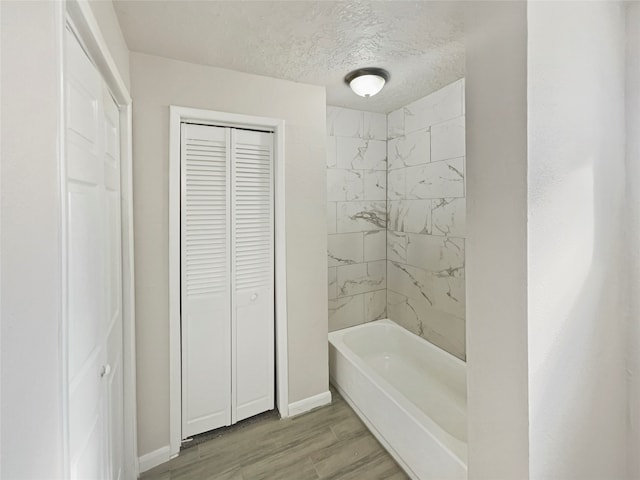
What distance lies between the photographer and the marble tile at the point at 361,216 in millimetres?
2881

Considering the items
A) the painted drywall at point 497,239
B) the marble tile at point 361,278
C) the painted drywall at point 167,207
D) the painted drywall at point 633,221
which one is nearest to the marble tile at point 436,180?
the marble tile at point 361,278

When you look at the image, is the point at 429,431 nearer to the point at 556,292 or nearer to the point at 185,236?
the point at 556,292

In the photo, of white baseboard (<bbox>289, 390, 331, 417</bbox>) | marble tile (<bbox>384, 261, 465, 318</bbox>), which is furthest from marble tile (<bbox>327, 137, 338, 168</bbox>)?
white baseboard (<bbox>289, 390, 331, 417</bbox>)

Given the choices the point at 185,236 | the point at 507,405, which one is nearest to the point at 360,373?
the point at 507,405

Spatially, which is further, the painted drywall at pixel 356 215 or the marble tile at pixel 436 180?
the painted drywall at pixel 356 215

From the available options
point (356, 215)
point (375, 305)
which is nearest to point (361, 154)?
point (356, 215)

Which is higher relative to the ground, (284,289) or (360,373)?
(284,289)

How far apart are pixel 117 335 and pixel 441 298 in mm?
2338

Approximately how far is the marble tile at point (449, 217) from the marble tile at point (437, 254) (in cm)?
6

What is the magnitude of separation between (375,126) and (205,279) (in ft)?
7.33

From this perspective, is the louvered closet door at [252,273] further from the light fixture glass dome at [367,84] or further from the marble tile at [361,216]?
the marble tile at [361,216]

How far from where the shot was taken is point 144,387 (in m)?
1.74

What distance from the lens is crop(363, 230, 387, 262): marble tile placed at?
3008mm

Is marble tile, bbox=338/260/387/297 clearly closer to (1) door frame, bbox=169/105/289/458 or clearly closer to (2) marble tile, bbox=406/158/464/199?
(2) marble tile, bbox=406/158/464/199
